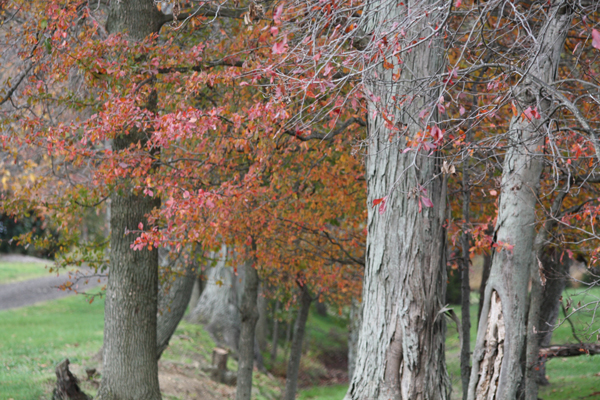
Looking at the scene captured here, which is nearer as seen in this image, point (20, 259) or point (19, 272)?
point (19, 272)

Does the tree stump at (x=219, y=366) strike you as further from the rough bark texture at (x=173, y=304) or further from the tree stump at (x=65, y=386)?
the tree stump at (x=65, y=386)

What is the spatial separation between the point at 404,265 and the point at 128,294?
4.36 meters

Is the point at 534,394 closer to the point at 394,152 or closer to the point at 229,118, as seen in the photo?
the point at 394,152

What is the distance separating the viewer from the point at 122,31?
7.61 metres

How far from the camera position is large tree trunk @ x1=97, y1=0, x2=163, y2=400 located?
7836 mm

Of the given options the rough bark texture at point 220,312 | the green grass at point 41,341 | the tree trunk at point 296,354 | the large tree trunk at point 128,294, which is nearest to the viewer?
the large tree trunk at point 128,294

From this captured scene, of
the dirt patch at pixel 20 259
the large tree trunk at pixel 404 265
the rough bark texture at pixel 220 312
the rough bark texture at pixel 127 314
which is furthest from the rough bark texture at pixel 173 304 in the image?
the dirt patch at pixel 20 259

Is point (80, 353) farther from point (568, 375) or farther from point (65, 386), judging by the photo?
point (568, 375)

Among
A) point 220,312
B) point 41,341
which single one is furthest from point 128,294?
point 220,312

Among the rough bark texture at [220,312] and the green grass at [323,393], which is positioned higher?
the rough bark texture at [220,312]

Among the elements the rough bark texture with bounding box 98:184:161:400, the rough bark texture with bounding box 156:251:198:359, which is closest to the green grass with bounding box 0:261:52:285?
the rough bark texture with bounding box 156:251:198:359

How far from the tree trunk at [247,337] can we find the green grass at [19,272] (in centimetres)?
1821

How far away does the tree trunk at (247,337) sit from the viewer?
10.1 meters

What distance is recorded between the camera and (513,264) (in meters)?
5.01
